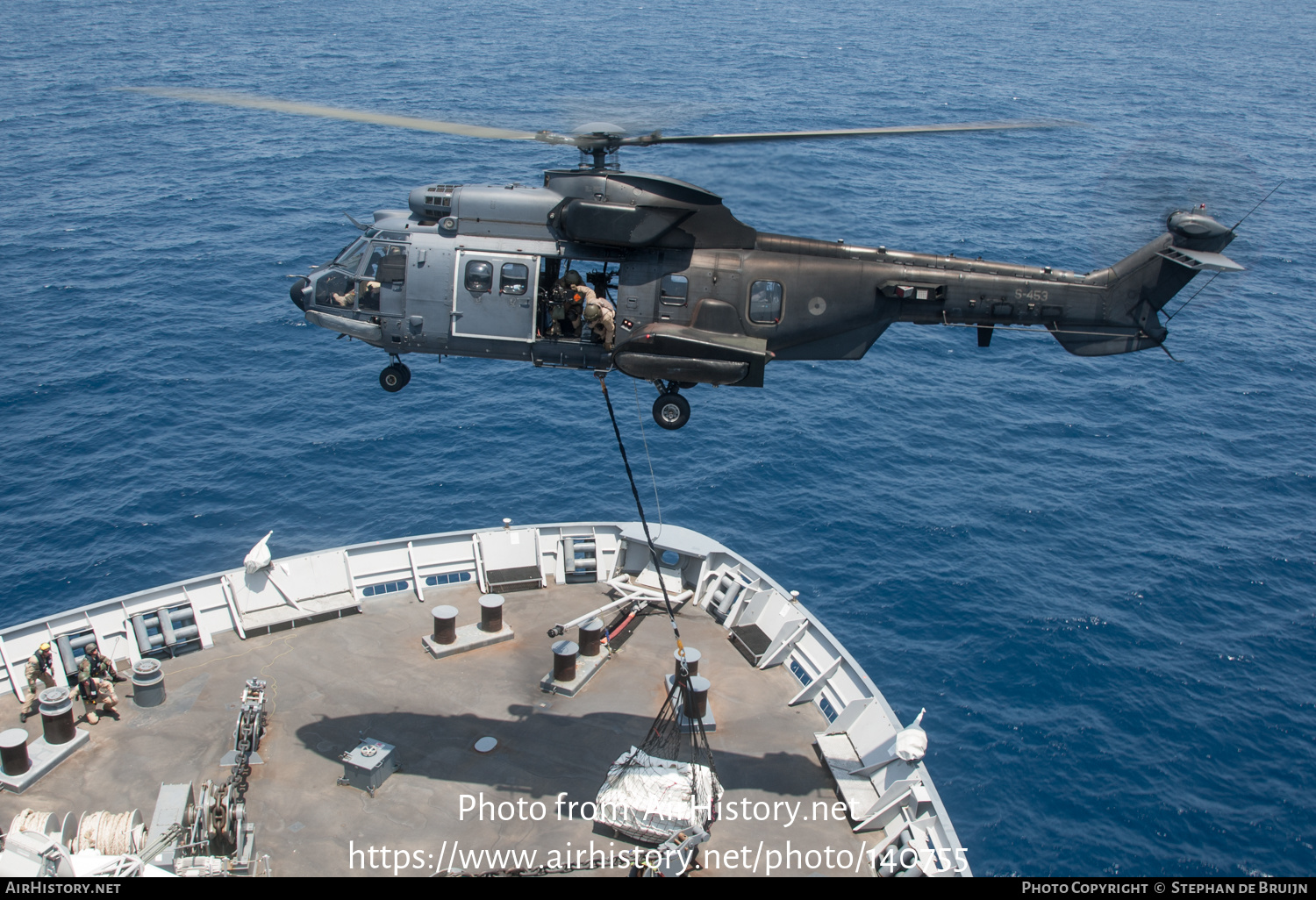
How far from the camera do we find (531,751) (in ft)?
80.1

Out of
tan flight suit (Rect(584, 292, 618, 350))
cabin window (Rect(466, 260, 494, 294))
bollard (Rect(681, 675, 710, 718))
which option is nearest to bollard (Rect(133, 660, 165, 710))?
cabin window (Rect(466, 260, 494, 294))

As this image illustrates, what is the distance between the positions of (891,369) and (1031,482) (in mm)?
12921

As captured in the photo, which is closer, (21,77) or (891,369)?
(891,369)

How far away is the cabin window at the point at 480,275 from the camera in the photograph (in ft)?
73.7

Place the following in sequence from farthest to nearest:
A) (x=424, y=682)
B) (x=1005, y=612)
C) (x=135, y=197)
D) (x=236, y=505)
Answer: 1. (x=135, y=197)
2. (x=236, y=505)
3. (x=1005, y=612)
4. (x=424, y=682)

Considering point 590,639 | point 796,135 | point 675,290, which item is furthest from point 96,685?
point 796,135

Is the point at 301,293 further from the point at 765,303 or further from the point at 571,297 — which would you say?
the point at 765,303

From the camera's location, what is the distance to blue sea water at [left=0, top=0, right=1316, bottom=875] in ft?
104

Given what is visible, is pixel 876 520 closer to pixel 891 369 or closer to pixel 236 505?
pixel 891 369

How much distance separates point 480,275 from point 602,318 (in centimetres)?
292

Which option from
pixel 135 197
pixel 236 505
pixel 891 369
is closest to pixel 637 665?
pixel 236 505

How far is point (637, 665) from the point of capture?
27547mm

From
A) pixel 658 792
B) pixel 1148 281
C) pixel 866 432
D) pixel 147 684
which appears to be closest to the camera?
pixel 658 792

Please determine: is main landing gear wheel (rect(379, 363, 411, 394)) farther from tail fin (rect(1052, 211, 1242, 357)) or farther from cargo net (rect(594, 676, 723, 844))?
tail fin (rect(1052, 211, 1242, 357))
